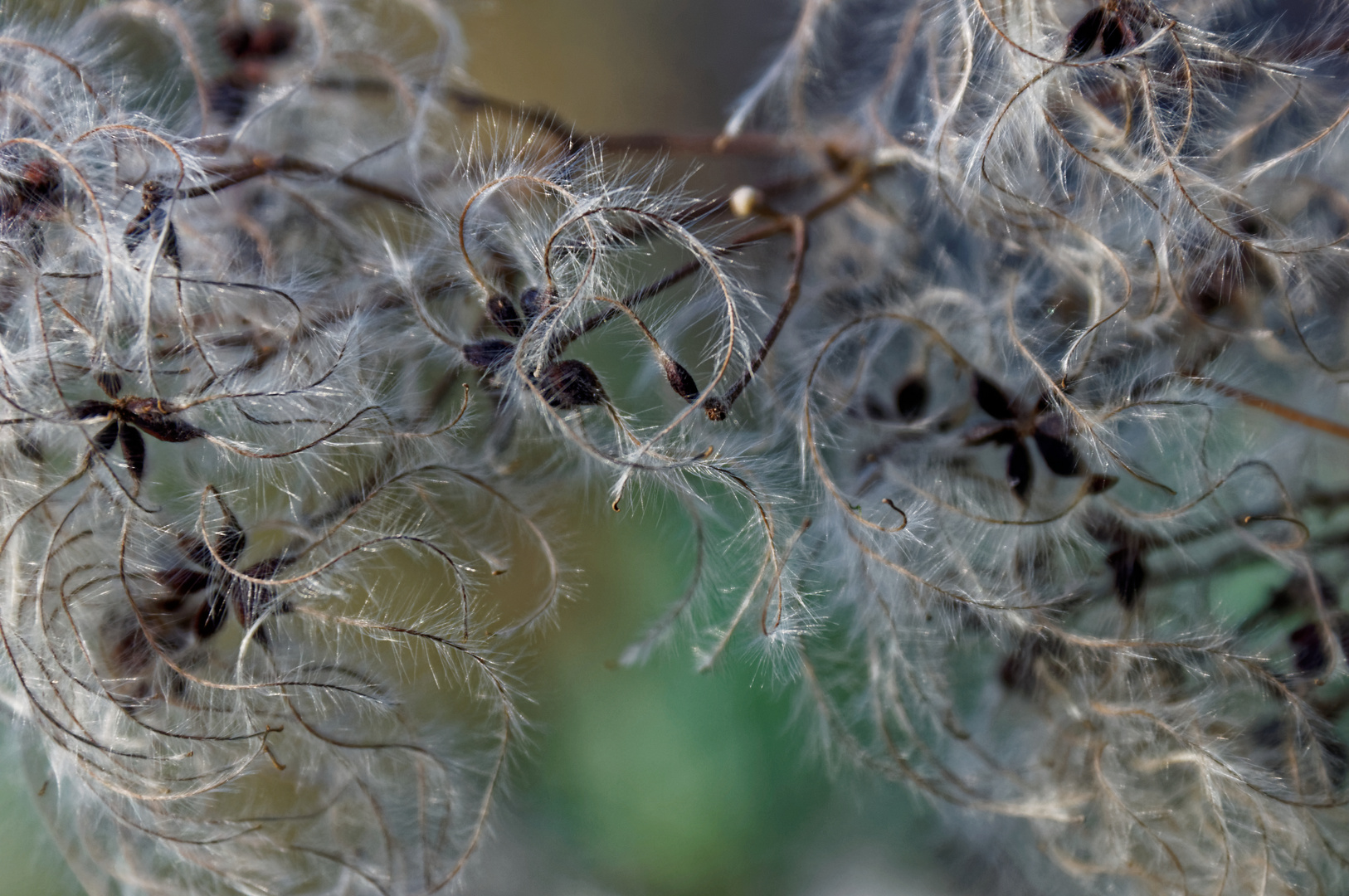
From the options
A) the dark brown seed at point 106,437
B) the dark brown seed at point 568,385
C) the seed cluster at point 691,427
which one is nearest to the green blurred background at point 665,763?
the seed cluster at point 691,427

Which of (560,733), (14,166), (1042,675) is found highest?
(14,166)

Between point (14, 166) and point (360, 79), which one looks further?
point (360, 79)

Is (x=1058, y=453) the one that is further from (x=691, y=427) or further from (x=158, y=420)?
(x=158, y=420)

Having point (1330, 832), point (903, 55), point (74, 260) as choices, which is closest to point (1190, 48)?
point (903, 55)

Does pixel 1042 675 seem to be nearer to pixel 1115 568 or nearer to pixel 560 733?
pixel 1115 568

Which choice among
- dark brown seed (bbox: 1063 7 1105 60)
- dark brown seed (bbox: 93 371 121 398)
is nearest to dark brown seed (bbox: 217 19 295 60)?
dark brown seed (bbox: 93 371 121 398)

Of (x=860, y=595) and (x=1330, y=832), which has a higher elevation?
(x=860, y=595)
